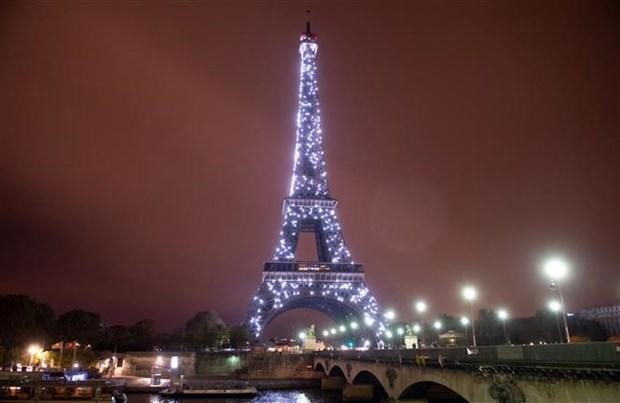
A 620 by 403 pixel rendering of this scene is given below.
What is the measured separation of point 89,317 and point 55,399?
8189 cm

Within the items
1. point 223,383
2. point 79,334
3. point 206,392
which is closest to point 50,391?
point 206,392

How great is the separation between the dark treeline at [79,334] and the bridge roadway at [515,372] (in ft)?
208

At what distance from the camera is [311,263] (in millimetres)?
98000

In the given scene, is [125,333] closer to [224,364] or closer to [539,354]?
[224,364]

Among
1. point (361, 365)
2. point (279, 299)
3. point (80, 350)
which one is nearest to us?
point (361, 365)

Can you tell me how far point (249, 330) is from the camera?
3501 inches

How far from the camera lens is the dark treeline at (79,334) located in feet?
272

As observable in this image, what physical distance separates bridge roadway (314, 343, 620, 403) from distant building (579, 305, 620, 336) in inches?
5513

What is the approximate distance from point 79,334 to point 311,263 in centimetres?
5824

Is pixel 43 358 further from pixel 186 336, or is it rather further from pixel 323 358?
pixel 323 358

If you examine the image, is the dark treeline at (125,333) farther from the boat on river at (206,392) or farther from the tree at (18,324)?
the boat on river at (206,392)

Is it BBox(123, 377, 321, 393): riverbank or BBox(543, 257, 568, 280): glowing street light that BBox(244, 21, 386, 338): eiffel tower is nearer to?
BBox(123, 377, 321, 393): riverbank

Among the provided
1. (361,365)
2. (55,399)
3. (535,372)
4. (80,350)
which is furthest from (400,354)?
(80,350)

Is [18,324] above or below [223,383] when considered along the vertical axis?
above
